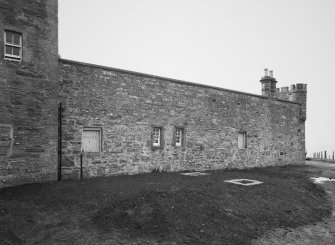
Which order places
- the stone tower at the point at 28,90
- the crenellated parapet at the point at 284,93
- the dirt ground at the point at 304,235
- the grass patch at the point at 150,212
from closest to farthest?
the grass patch at the point at 150,212, the dirt ground at the point at 304,235, the stone tower at the point at 28,90, the crenellated parapet at the point at 284,93

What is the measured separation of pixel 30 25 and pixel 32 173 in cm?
546

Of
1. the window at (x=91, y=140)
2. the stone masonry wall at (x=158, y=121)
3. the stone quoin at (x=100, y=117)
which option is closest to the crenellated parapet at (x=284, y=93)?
the stone masonry wall at (x=158, y=121)

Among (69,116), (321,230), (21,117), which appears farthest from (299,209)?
(21,117)

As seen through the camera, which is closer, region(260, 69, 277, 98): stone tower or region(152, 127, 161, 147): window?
region(152, 127, 161, 147): window

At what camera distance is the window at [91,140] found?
11414 millimetres

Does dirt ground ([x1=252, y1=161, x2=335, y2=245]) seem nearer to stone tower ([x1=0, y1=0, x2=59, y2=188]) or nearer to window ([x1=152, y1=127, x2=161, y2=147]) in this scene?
stone tower ([x1=0, y1=0, x2=59, y2=188])

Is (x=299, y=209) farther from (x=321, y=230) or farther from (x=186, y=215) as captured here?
(x=186, y=215)

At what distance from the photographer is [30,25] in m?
9.53

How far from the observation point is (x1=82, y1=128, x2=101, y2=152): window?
11.4 m

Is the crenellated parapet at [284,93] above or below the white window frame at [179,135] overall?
above

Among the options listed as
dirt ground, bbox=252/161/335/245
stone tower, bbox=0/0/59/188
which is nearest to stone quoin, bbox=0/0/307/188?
stone tower, bbox=0/0/59/188

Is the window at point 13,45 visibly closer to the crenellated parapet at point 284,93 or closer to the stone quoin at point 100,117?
the stone quoin at point 100,117

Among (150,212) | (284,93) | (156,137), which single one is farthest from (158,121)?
(284,93)

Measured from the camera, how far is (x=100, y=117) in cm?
1164
